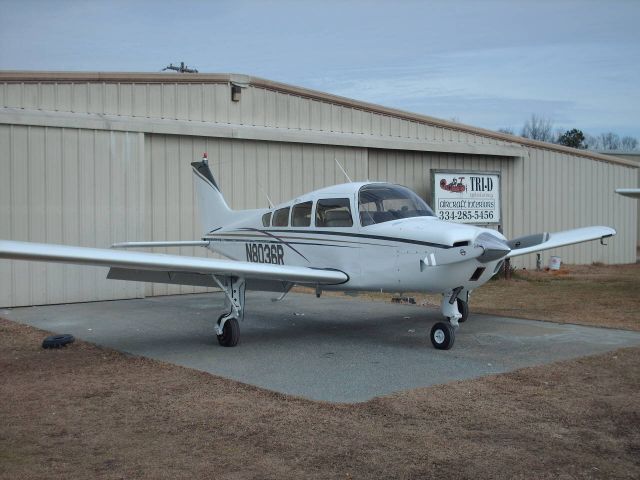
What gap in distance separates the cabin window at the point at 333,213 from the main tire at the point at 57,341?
4050 millimetres

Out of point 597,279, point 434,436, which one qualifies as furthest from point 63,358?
point 597,279

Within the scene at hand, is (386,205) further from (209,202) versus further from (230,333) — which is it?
(209,202)

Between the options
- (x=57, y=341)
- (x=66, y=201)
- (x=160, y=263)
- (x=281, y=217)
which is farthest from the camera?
(x=66, y=201)

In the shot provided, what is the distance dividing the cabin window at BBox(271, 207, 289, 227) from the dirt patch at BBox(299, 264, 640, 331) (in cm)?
306

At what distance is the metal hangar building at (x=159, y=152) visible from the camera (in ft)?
47.6

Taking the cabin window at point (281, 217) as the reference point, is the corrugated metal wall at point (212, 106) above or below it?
above

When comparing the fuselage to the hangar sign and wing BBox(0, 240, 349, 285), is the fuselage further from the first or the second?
the hangar sign

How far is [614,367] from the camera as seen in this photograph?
27.4ft

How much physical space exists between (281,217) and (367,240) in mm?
2066

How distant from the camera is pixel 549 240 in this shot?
13320 mm

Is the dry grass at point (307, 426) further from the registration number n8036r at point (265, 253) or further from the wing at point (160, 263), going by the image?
the registration number n8036r at point (265, 253)

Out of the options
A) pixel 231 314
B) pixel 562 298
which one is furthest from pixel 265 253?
pixel 562 298

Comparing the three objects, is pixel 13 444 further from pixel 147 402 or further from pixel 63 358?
pixel 63 358

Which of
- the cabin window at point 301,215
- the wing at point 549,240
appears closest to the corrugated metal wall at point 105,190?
the cabin window at point 301,215
